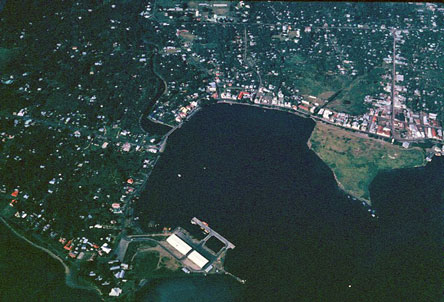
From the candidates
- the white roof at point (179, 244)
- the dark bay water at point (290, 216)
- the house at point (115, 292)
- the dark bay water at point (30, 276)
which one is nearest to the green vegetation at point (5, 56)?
the dark bay water at point (290, 216)

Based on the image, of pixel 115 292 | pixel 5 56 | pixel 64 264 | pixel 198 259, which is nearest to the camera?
pixel 115 292

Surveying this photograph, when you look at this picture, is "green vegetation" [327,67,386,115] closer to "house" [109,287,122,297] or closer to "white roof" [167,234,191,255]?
"white roof" [167,234,191,255]

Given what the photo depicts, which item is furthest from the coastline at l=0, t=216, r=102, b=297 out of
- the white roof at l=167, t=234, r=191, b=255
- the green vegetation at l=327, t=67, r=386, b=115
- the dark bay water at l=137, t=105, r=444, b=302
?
the green vegetation at l=327, t=67, r=386, b=115

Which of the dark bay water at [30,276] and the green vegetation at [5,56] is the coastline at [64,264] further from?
the green vegetation at [5,56]

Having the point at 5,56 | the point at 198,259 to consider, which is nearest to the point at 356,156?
the point at 198,259

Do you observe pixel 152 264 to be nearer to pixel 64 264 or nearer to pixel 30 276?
pixel 64 264

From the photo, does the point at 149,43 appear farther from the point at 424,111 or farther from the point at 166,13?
the point at 424,111
